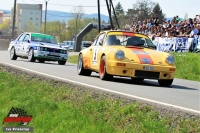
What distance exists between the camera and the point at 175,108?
742 cm

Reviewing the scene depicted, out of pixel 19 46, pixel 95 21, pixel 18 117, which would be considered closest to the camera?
pixel 18 117

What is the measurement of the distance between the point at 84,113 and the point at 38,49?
14.8 m

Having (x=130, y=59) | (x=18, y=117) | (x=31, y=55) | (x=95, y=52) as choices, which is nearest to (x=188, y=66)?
(x=31, y=55)

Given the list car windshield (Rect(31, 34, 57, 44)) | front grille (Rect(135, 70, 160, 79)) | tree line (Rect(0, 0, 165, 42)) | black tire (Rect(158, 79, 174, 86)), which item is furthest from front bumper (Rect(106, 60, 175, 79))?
tree line (Rect(0, 0, 165, 42))

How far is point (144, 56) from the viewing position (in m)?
12.4

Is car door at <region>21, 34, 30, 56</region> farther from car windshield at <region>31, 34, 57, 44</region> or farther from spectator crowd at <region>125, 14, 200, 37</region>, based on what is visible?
spectator crowd at <region>125, 14, 200, 37</region>

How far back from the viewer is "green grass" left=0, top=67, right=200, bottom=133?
6.47m

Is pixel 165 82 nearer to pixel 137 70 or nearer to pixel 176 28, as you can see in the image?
pixel 137 70

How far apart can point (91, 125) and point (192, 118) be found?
1388 mm

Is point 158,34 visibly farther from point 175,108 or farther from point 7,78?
point 175,108

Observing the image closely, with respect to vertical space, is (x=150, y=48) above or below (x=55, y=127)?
above

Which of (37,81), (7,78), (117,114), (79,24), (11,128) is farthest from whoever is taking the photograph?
(79,24)

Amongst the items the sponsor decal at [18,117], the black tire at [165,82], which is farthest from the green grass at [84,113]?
the black tire at [165,82]

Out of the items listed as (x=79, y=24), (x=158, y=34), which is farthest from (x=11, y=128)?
(x=79, y=24)
